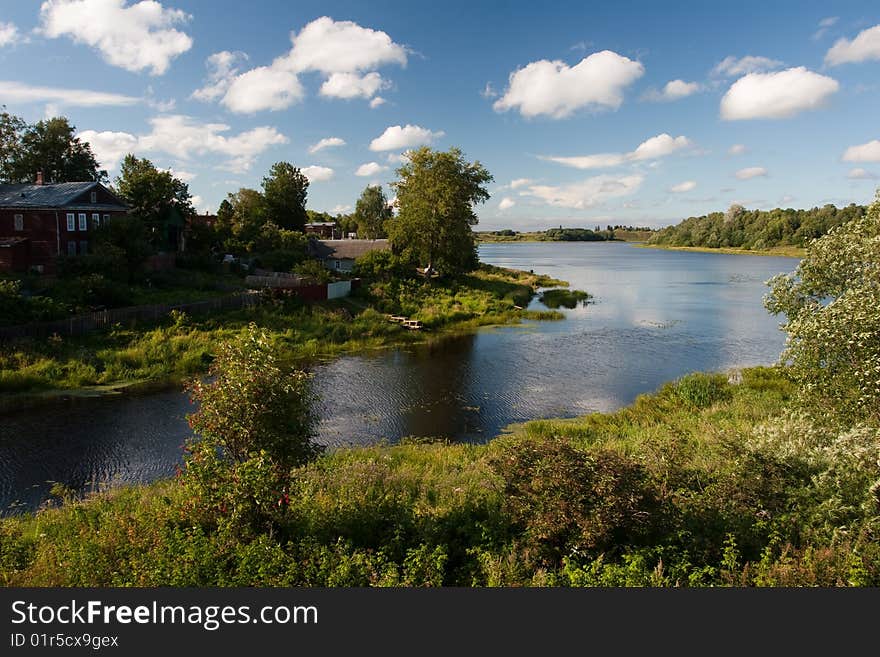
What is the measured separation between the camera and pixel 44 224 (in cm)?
4484

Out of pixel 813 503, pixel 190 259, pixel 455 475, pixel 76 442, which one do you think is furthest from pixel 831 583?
pixel 190 259

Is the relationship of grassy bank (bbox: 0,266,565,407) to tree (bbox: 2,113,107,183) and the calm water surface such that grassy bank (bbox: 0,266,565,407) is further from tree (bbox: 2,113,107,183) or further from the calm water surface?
tree (bbox: 2,113,107,183)

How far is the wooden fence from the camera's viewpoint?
100ft

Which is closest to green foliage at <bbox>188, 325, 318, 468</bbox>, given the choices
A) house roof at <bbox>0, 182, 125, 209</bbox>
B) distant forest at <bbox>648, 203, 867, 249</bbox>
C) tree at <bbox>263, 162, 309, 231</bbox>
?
house roof at <bbox>0, 182, 125, 209</bbox>

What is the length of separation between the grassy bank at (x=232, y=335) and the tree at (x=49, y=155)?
38.6 m

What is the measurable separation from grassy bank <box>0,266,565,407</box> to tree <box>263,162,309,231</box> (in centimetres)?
3486

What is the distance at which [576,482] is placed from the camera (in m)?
12.1

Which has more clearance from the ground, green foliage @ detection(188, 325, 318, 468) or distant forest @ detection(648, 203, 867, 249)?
distant forest @ detection(648, 203, 867, 249)

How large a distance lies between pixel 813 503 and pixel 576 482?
19.0 ft

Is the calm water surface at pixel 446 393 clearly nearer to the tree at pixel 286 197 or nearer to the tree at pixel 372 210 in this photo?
the tree at pixel 286 197

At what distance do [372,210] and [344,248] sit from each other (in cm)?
5041

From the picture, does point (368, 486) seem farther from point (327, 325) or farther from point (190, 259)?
point (190, 259)

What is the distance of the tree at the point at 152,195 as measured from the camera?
56.3 meters

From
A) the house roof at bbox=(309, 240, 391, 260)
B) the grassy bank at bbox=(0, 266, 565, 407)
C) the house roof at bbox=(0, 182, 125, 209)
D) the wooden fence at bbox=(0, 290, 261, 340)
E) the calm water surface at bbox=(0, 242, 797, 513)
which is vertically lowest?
the calm water surface at bbox=(0, 242, 797, 513)
